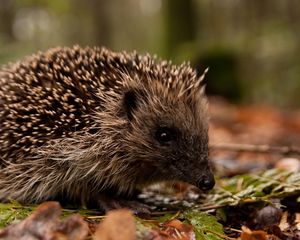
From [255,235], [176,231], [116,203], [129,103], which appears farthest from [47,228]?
[129,103]

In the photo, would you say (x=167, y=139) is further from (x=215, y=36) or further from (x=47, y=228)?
(x=215, y=36)

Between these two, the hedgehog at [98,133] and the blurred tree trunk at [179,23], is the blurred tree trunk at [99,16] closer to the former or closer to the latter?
the blurred tree trunk at [179,23]

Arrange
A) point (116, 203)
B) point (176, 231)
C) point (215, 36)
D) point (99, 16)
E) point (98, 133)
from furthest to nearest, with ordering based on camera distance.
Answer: point (99, 16) → point (215, 36) → point (98, 133) → point (116, 203) → point (176, 231)

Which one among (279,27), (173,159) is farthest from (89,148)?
(279,27)

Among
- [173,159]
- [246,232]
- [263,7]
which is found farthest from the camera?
[263,7]

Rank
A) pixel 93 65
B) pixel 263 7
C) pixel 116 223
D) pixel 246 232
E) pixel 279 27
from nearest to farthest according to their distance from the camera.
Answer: pixel 116 223 → pixel 246 232 → pixel 93 65 → pixel 279 27 → pixel 263 7

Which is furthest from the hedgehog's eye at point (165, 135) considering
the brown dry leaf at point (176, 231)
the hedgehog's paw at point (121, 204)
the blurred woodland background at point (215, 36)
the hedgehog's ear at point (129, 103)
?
the blurred woodland background at point (215, 36)

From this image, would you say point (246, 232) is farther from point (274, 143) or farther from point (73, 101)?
point (274, 143)
